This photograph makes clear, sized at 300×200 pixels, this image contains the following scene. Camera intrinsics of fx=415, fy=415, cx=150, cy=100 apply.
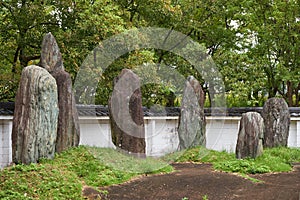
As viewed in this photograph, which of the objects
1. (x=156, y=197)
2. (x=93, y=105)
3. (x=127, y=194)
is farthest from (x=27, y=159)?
(x=93, y=105)

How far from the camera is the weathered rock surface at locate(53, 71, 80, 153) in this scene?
11.0 metres

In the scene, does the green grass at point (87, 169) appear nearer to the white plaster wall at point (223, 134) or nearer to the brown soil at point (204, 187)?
the brown soil at point (204, 187)

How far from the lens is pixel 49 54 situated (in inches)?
453

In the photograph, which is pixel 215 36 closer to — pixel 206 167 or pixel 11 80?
pixel 206 167

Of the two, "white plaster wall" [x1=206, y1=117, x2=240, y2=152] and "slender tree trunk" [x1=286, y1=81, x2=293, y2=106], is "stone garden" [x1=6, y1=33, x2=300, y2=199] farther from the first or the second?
"slender tree trunk" [x1=286, y1=81, x2=293, y2=106]

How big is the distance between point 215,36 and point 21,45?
1165 centimetres

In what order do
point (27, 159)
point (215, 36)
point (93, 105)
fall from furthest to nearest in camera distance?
1. point (215, 36)
2. point (93, 105)
3. point (27, 159)

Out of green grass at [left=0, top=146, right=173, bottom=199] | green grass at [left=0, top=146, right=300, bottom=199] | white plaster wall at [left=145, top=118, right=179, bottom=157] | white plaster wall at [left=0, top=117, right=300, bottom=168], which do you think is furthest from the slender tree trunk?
green grass at [left=0, top=146, right=173, bottom=199]

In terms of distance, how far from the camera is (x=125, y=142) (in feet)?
39.4

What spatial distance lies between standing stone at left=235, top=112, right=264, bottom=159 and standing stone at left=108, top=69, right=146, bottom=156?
10.1 ft

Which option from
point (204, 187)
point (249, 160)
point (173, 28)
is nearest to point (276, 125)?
point (249, 160)

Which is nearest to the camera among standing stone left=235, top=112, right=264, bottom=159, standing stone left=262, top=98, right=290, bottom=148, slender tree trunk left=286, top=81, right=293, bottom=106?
standing stone left=235, top=112, right=264, bottom=159

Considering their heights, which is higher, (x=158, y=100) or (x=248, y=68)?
(x=248, y=68)

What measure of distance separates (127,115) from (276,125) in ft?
20.8
